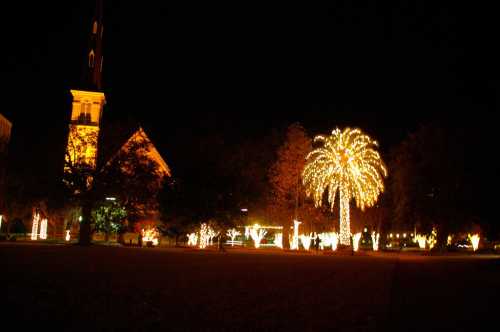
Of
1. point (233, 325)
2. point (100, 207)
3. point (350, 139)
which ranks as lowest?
point (233, 325)

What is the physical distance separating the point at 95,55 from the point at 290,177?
28791 millimetres

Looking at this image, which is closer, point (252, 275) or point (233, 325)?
point (233, 325)

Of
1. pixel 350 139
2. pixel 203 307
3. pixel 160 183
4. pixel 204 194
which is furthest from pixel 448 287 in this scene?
pixel 160 183

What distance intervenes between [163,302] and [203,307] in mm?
950

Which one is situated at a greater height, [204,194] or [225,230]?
→ [204,194]

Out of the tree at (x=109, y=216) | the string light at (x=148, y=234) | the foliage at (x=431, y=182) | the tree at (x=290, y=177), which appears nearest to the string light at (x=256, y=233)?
the tree at (x=290, y=177)

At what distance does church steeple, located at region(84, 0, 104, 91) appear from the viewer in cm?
6141

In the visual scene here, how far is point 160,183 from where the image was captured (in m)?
53.2

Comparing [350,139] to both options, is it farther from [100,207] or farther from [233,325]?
[233,325]

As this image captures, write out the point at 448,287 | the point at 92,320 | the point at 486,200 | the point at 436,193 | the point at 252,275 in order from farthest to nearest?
the point at 436,193 → the point at 486,200 → the point at 252,275 → the point at 448,287 → the point at 92,320

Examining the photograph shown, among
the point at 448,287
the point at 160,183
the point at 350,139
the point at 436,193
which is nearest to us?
the point at 448,287

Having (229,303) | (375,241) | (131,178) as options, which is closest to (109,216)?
(131,178)

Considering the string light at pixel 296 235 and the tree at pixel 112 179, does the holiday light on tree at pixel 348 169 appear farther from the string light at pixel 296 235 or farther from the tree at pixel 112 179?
the tree at pixel 112 179

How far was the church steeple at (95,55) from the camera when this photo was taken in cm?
6141
